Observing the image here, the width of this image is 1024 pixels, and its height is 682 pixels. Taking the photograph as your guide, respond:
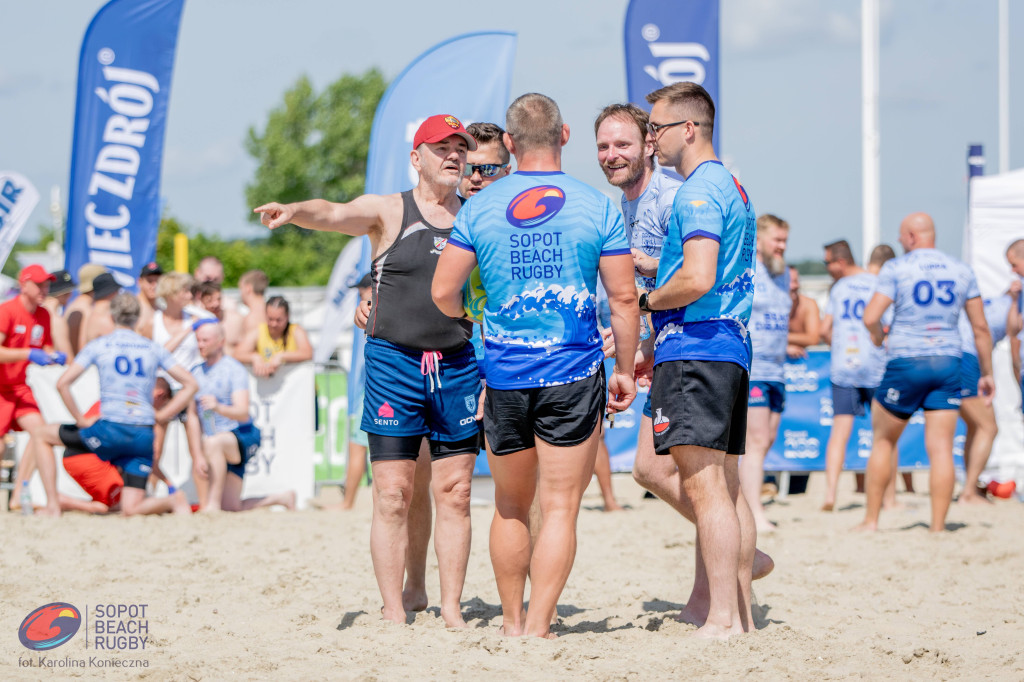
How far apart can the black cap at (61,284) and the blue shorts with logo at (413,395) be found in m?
5.40

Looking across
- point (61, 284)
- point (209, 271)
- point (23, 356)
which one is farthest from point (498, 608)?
point (61, 284)

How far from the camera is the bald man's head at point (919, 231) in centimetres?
675

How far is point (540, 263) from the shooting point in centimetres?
356

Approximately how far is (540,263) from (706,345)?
2.33 ft

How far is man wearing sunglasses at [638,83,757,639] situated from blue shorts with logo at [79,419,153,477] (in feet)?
16.2

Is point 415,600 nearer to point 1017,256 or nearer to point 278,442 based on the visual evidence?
point 278,442

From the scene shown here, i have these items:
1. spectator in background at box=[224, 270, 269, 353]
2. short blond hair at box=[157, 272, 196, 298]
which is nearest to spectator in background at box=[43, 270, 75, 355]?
short blond hair at box=[157, 272, 196, 298]

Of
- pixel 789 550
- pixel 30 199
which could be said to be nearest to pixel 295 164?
pixel 30 199

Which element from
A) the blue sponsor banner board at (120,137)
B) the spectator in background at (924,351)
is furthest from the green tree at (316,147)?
the spectator in background at (924,351)

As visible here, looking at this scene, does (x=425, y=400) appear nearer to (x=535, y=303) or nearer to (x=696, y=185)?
(x=535, y=303)

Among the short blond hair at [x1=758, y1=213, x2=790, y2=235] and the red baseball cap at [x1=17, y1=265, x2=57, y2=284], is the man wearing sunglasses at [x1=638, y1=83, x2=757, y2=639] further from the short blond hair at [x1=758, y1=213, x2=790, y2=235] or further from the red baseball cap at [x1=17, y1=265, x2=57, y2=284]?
the red baseball cap at [x1=17, y1=265, x2=57, y2=284]

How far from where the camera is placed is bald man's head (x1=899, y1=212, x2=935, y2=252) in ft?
22.1

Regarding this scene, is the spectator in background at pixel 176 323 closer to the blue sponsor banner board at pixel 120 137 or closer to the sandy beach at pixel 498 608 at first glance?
the blue sponsor banner board at pixel 120 137

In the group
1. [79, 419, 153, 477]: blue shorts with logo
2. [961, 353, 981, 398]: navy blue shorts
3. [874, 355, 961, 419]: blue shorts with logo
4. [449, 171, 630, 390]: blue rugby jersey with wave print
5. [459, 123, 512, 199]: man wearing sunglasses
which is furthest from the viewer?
[961, 353, 981, 398]: navy blue shorts
